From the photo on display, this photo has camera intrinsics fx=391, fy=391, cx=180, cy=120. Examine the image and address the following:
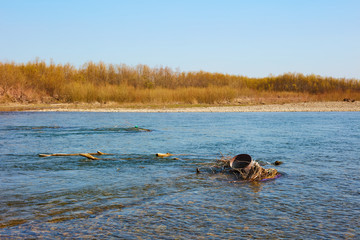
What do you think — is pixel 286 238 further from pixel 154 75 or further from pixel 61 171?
pixel 154 75

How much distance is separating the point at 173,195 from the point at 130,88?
3085 centimetres

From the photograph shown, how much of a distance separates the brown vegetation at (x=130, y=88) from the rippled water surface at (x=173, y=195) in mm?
24086

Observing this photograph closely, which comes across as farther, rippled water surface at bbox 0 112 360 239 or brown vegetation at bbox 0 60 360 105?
brown vegetation at bbox 0 60 360 105

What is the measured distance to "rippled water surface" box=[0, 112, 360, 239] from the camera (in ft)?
17.4

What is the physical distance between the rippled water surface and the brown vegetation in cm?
2409

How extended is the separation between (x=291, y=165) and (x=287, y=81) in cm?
4878

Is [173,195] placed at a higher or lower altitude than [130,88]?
lower

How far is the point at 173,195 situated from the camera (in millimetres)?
7055

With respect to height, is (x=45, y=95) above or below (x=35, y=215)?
above

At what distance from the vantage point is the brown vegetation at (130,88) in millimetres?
36688

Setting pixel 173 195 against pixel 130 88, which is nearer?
pixel 173 195

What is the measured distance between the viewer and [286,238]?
4984 mm

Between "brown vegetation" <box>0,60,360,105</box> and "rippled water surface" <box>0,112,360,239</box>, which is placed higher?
"brown vegetation" <box>0,60,360,105</box>

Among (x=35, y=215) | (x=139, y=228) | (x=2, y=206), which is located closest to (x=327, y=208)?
(x=139, y=228)
